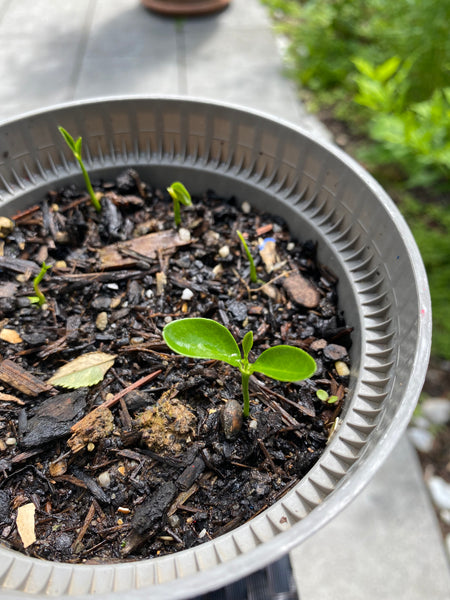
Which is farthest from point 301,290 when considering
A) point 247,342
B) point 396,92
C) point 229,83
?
point 229,83

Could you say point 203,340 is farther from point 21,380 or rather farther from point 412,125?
point 412,125

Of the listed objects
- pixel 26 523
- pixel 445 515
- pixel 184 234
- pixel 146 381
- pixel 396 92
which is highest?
pixel 396 92

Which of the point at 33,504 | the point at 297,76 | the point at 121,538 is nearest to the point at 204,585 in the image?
the point at 121,538

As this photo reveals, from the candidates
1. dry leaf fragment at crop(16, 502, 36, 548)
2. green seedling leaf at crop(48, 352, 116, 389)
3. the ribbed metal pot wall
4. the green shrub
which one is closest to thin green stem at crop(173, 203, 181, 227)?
the ribbed metal pot wall

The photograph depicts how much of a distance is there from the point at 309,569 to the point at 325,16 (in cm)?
307

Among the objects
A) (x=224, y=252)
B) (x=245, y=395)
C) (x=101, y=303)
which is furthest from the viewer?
(x=224, y=252)

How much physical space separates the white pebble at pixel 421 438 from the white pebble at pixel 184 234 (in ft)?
4.04

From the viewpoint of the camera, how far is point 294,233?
112cm

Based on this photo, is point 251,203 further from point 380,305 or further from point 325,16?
point 325,16

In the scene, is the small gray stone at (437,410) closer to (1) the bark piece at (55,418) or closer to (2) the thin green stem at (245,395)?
(2) the thin green stem at (245,395)

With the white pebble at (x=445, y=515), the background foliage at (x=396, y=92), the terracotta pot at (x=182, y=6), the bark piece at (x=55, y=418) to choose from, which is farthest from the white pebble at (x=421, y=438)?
the terracotta pot at (x=182, y=6)

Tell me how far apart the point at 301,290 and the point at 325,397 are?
0.86 ft

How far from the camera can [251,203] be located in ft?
3.85

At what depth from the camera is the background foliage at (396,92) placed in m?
1.82
